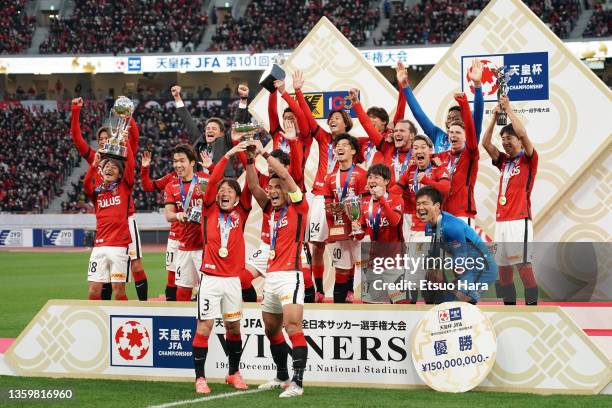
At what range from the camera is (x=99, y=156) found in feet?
31.6

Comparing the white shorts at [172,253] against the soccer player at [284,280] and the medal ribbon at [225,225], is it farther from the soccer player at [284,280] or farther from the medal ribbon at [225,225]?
the soccer player at [284,280]

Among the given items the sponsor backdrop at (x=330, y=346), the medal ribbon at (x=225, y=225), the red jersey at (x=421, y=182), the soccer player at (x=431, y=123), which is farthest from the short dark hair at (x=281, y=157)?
the soccer player at (x=431, y=123)

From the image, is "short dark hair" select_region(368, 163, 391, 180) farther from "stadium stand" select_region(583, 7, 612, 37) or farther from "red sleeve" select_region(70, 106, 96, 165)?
"stadium stand" select_region(583, 7, 612, 37)

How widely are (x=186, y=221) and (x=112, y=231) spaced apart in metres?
0.75

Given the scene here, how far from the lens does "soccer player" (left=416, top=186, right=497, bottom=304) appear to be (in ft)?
25.5

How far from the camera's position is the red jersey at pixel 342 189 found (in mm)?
9148

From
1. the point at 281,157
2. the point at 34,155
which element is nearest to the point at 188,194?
the point at 281,157

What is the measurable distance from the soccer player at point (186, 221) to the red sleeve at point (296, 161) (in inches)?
36.0

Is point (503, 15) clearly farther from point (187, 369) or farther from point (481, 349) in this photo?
point (187, 369)

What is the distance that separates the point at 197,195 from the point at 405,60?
28.4 meters

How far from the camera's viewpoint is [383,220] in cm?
888

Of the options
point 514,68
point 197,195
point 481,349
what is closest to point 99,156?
point 197,195

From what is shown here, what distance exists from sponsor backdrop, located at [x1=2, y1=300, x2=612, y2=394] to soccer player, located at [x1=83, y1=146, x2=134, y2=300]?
0.77m

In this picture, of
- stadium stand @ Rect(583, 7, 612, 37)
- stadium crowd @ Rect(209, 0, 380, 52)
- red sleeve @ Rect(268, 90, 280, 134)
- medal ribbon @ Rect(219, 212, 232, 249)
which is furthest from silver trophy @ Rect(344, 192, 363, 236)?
stadium crowd @ Rect(209, 0, 380, 52)
